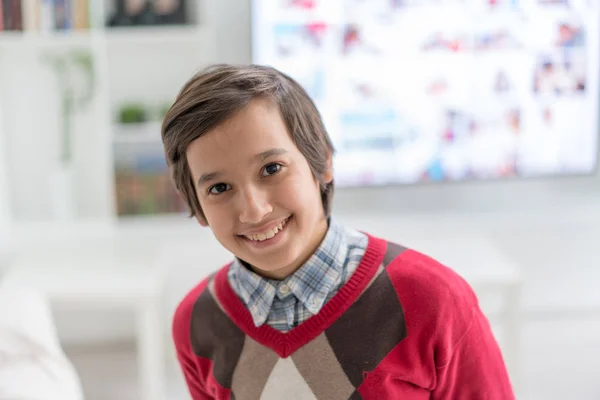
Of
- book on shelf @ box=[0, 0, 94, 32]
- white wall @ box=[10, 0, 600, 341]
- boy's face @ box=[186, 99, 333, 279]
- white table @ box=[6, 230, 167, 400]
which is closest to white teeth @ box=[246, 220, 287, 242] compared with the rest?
boy's face @ box=[186, 99, 333, 279]

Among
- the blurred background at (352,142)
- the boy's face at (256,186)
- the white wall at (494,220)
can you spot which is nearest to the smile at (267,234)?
the boy's face at (256,186)

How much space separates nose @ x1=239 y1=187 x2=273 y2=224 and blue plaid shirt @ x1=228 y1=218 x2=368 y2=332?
0.49 feet

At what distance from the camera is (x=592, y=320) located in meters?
Result: 3.30

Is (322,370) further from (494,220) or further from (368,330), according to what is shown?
(494,220)

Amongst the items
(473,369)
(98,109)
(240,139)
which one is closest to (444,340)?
(473,369)

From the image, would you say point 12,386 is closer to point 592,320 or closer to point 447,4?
point 447,4

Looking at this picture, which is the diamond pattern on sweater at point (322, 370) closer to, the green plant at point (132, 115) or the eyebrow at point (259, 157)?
the eyebrow at point (259, 157)

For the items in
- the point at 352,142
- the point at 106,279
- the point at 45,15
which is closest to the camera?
the point at 106,279

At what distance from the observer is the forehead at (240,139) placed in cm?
103

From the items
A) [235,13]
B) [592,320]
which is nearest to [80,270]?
[235,13]

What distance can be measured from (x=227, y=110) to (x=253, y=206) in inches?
4.8

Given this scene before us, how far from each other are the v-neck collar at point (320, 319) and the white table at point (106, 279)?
1.45 meters

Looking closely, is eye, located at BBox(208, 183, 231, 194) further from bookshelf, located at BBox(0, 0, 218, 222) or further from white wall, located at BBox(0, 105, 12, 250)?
white wall, located at BBox(0, 105, 12, 250)

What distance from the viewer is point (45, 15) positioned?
293 cm
